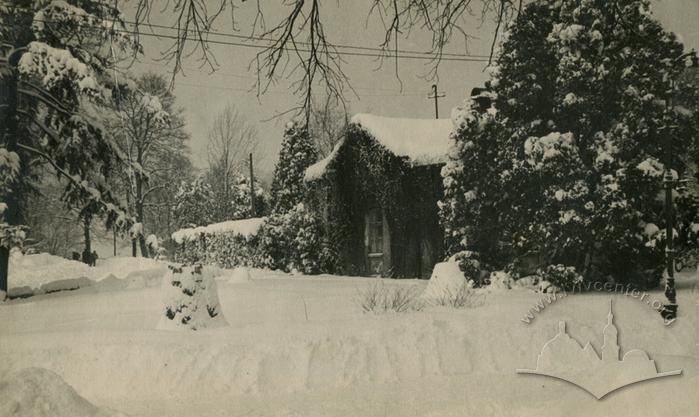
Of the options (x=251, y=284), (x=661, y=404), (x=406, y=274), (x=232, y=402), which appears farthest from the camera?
(x=406, y=274)

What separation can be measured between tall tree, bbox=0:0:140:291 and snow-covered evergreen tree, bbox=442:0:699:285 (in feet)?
18.8

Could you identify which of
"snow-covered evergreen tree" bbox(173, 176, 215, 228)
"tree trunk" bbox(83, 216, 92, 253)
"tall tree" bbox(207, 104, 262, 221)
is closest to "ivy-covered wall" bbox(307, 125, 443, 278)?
"tall tree" bbox(207, 104, 262, 221)

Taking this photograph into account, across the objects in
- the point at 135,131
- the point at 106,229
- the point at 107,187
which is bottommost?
the point at 106,229

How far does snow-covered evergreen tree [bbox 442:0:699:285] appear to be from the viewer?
739 centimetres

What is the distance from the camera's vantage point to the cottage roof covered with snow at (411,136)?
37.8ft

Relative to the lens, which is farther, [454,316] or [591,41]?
[591,41]

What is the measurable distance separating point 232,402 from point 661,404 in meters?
3.72

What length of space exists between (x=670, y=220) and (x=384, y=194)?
924 centimetres

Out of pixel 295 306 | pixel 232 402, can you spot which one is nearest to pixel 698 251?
pixel 295 306

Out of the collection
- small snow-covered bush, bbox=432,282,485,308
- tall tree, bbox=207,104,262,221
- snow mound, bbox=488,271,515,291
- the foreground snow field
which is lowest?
the foreground snow field

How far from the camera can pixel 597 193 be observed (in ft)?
26.5

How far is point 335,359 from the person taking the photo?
230 inches

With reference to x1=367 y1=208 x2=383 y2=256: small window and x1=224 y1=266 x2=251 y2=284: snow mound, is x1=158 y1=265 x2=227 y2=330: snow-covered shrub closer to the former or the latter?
x1=224 y1=266 x2=251 y2=284: snow mound

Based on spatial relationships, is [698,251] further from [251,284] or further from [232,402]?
[251,284]
